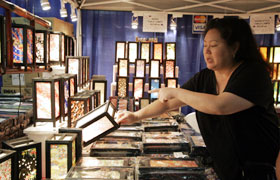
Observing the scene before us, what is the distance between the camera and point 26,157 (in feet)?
6.22

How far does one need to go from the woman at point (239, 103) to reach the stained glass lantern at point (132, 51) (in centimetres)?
453

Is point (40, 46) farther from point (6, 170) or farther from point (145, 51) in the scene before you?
point (145, 51)

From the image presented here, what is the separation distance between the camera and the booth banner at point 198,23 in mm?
6383

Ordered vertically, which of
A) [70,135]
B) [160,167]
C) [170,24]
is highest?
[170,24]

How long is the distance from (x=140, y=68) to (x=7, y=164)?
13.4ft

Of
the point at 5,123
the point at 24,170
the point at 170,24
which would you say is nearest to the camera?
the point at 24,170

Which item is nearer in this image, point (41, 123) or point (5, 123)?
point (5, 123)

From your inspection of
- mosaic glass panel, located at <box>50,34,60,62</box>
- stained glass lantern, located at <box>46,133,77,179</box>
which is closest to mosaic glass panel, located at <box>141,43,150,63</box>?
mosaic glass panel, located at <box>50,34,60,62</box>

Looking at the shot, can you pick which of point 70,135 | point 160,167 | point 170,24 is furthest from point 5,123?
point 170,24

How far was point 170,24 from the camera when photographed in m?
6.31

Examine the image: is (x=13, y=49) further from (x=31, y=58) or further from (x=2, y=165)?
(x=2, y=165)

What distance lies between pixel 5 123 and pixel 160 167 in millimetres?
1576

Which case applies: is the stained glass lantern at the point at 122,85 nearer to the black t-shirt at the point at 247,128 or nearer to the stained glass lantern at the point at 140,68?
the stained glass lantern at the point at 140,68

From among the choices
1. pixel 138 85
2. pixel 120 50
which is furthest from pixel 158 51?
pixel 138 85
